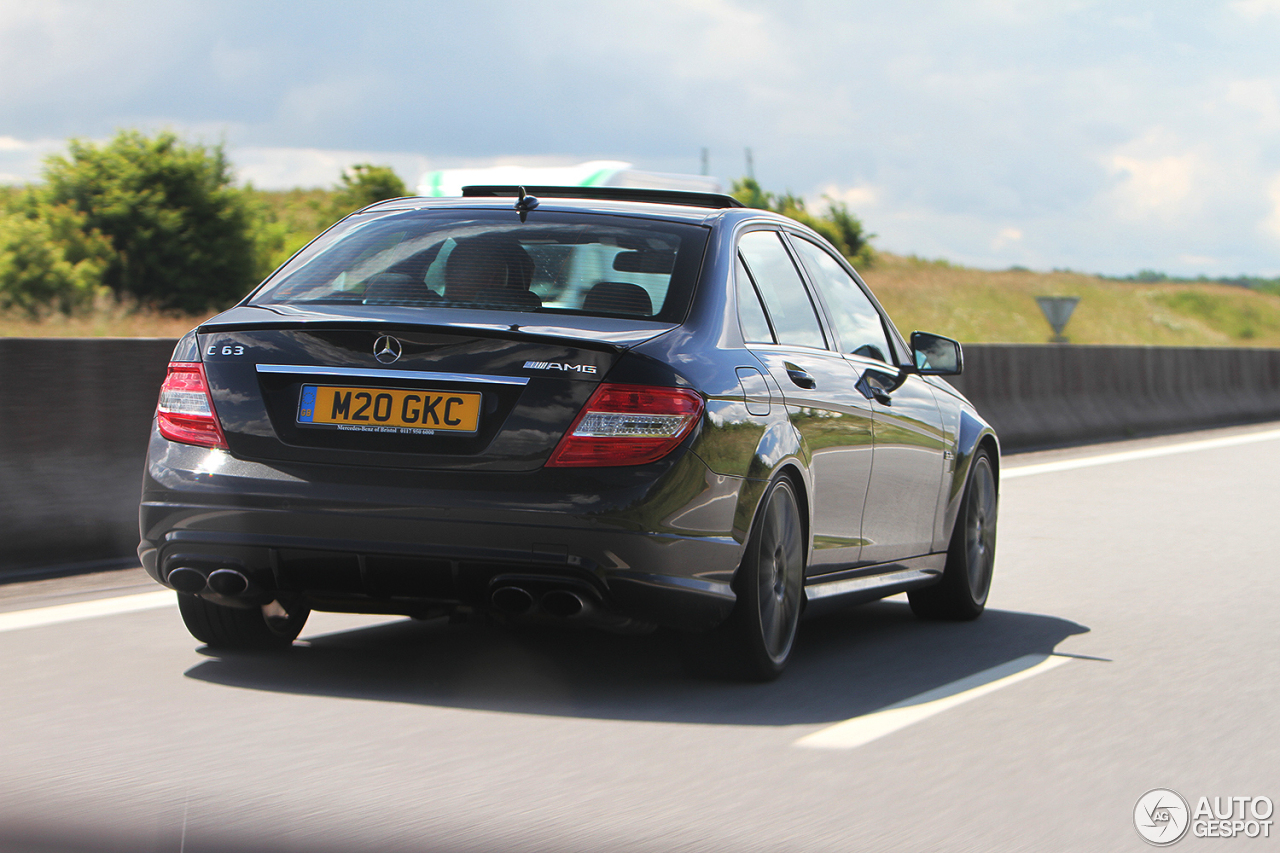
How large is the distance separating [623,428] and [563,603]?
1.78ft

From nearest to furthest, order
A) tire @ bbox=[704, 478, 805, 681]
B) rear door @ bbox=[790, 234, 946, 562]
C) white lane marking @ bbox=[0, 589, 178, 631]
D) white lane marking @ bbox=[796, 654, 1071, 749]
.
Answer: white lane marking @ bbox=[796, 654, 1071, 749] → tire @ bbox=[704, 478, 805, 681] → white lane marking @ bbox=[0, 589, 178, 631] → rear door @ bbox=[790, 234, 946, 562]

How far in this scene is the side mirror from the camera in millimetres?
7551

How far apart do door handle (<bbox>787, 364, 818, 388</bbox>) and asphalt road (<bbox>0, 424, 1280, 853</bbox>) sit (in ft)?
3.31

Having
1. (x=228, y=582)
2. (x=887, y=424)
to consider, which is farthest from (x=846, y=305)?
(x=228, y=582)

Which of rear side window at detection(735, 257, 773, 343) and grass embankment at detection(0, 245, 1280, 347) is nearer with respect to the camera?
rear side window at detection(735, 257, 773, 343)

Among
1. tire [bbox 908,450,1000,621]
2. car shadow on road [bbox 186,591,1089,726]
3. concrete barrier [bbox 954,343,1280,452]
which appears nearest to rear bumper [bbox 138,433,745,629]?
car shadow on road [bbox 186,591,1089,726]

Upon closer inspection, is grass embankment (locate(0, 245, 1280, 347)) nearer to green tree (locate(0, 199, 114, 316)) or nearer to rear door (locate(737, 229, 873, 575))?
green tree (locate(0, 199, 114, 316))

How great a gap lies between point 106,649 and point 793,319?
270 centimetres

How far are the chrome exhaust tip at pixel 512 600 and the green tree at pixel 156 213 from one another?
3773 cm

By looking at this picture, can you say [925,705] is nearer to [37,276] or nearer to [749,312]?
[749,312]

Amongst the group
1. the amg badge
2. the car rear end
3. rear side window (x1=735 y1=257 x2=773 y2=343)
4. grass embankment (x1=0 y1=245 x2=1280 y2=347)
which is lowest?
grass embankment (x1=0 y1=245 x2=1280 y2=347)

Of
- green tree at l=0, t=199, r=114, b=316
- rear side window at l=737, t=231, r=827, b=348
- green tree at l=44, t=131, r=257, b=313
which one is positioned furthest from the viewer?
green tree at l=44, t=131, r=257, b=313

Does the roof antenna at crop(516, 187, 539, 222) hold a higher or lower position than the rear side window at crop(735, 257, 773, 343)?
higher

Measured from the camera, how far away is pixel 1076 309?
8406cm
